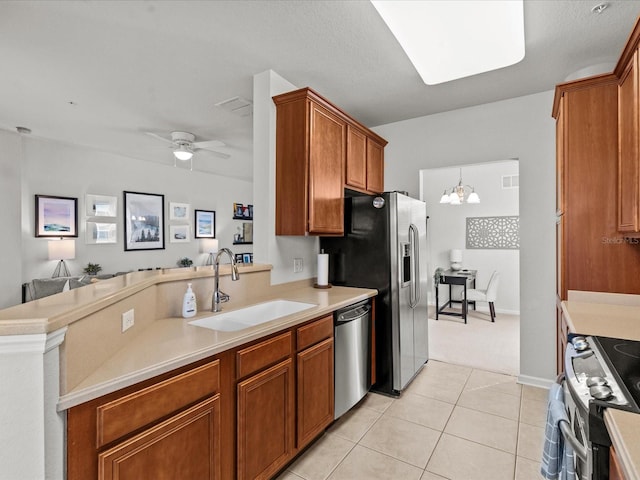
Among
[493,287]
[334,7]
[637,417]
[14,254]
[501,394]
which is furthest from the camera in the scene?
[493,287]

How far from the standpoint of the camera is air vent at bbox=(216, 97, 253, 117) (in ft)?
10.9

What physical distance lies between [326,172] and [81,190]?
4221mm

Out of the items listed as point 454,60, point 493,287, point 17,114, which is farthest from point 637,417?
point 17,114

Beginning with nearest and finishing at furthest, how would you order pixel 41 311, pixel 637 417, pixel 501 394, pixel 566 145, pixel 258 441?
pixel 637 417, pixel 41 311, pixel 258 441, pixel 566 145, pixel 501 394

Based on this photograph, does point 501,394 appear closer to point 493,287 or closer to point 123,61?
point 493,287

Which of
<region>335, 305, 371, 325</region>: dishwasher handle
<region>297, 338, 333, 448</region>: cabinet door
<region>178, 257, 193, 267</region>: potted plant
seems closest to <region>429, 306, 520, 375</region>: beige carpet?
<region>335, 305, 371, 325</region>: dishwasher handle

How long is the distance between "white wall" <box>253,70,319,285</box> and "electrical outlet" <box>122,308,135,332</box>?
1213 mm

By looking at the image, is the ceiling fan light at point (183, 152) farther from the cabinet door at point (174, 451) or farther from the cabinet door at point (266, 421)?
the cabinet door at point (174, 451)

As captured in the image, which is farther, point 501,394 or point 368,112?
point 368,112

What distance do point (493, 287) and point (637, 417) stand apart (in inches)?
196

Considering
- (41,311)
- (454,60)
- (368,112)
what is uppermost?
(368,112)

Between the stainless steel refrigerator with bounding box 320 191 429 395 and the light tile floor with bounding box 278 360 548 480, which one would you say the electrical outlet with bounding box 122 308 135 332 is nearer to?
the light tile floor with bounding box 278 360 548 480

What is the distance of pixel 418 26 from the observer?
1.80m

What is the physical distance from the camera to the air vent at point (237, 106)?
131 inches
